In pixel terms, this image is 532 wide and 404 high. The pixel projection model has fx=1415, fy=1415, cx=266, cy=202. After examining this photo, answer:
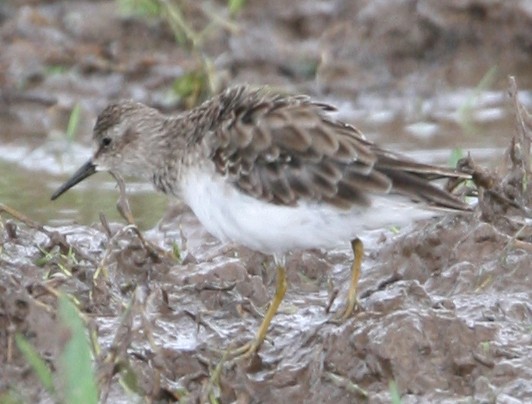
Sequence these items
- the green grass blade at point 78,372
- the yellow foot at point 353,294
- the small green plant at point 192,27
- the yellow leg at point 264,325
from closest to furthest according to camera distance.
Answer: the green grass blade at point 78,372
the yellow leg at point 264,325
the yellow foot at point 353,294
the small green plant at point 192,27

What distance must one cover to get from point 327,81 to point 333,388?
5600mm

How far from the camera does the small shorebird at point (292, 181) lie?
5.48 m

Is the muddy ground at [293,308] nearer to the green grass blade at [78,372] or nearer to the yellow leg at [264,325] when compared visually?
the yellow leg at [264,325]

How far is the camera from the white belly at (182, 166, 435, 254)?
5.49m

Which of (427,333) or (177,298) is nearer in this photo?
(427,333)

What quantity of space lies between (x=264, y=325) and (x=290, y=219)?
1.65 feet

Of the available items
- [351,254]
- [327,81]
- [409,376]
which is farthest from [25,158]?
[409,376]

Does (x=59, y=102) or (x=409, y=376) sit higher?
(x=409, y=376)

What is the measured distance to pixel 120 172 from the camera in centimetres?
685

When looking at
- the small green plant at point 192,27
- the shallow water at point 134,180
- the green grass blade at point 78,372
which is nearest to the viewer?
the green grass blade at point 78,372

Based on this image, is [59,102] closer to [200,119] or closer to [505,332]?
[200,119]

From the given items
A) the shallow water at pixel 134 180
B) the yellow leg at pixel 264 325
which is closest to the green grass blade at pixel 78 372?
the yellow leg at pixel 264 325

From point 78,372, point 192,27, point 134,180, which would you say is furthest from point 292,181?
point 192,27

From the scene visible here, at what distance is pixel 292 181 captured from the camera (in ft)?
18.4
